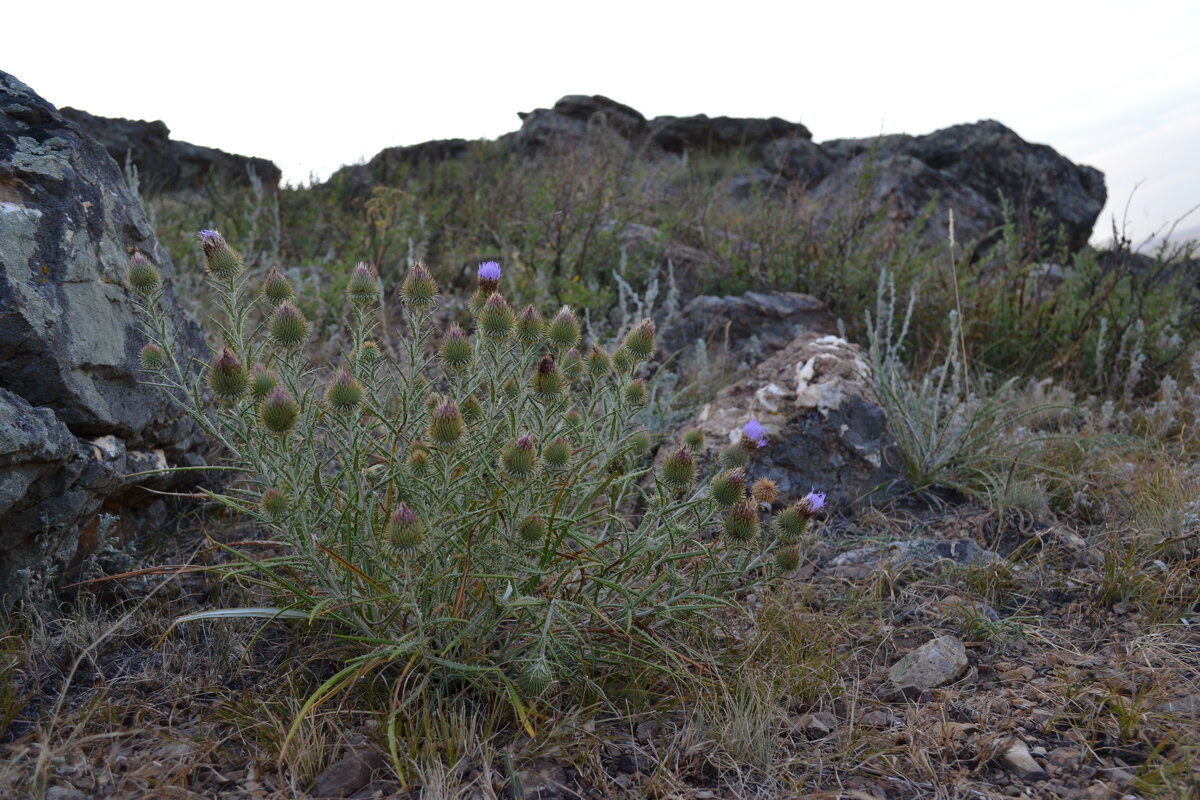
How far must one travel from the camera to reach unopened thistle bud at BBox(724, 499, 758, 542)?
2.15 m

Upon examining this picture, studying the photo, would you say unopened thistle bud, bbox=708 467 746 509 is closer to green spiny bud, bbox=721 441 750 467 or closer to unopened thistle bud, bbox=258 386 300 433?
green spiny bud, bbox=721 441 750 467

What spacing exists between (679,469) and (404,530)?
0.76 metres

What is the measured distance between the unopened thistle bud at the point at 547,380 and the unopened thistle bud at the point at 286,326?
2.17ft

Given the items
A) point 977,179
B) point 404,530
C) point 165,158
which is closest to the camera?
point 404,530

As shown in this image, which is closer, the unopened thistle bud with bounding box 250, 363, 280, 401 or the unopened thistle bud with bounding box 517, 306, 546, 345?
the unopened thistle bud with bounding box 250, 363, 280, 401

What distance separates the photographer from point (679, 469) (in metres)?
2.19

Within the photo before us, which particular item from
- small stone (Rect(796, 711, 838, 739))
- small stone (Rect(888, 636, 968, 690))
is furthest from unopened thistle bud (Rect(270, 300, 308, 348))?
small stone (Rect(888, 636, 968, 690))

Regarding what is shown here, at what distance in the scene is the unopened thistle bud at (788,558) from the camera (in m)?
2.23

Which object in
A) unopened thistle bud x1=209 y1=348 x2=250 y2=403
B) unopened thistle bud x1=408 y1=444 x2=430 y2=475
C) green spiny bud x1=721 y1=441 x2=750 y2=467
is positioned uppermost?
unopened thistle bud x1=209 y1=348 x2=250 y2=403

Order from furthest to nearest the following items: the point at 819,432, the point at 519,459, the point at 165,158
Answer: the point at 165,158 → the point at 819,432 → the point at 519,459

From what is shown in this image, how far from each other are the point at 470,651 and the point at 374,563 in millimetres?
355

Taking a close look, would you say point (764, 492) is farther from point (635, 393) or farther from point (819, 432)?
point (819, 432)

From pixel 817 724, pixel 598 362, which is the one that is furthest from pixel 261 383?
pixel 817 724

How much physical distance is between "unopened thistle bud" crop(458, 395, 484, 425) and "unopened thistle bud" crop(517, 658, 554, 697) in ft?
2.44
